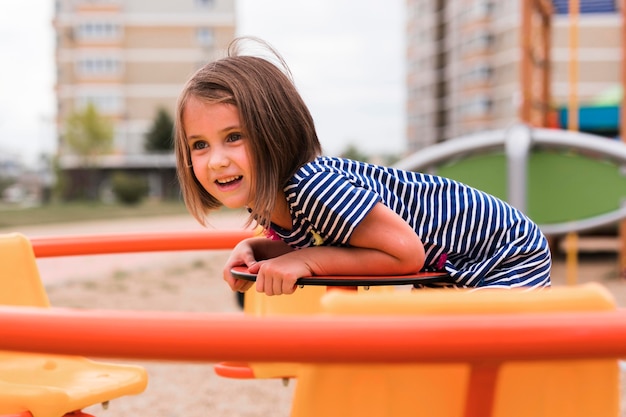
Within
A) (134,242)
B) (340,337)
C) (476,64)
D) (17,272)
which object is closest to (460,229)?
(340,337)

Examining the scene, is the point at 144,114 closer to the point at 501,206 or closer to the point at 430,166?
the point at 430,166

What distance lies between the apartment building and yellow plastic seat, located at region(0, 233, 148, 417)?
35.5 m

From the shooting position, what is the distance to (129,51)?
36750mm

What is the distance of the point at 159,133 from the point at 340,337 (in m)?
35.4

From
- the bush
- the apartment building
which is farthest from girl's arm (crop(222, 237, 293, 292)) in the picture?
the apartment building

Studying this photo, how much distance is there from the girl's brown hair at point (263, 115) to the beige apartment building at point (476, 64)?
3228cm

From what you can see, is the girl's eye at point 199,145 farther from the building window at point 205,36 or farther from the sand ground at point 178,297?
the building window at point 205,36

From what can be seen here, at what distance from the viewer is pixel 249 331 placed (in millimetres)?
748

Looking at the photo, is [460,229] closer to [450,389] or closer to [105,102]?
[450,389]

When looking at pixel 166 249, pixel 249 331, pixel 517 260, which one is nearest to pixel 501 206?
pixel 517 260

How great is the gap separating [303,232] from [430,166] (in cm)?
363

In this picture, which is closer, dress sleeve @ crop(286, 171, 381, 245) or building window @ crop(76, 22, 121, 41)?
dress sleeve @ crop(286, 171, 381, 245)

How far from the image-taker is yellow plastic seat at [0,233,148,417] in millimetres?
1532

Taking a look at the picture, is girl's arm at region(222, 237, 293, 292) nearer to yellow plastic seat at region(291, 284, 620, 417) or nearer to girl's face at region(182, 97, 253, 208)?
girl's face at region(182, 97, 253, 208)
